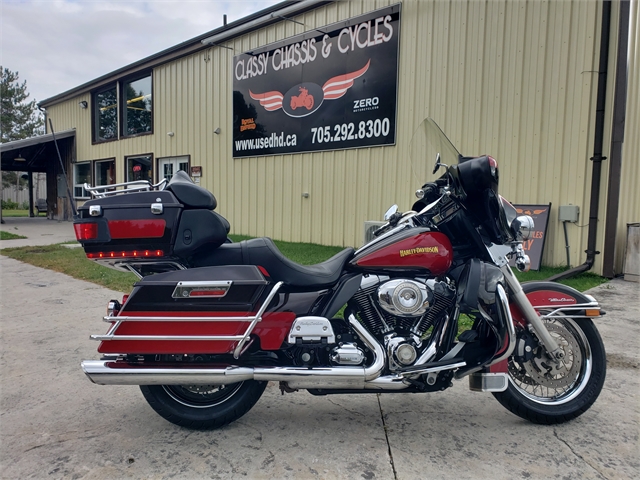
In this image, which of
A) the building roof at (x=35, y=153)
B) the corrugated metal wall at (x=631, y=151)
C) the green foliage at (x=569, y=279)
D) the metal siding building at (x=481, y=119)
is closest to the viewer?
the green foliage at (x=569, y=279)

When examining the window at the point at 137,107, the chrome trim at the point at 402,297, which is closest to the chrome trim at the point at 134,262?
the chrome trim at the point at 402,297

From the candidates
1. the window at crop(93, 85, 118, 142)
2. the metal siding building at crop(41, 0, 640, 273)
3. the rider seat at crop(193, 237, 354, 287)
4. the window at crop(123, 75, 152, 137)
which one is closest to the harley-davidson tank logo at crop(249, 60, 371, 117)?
the metal siding building at crop(41, 0, 640, 273)

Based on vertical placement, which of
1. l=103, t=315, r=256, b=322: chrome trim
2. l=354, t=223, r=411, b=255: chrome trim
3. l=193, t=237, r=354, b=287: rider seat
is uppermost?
l=354, t=223, r=411, b=255: chrome trim

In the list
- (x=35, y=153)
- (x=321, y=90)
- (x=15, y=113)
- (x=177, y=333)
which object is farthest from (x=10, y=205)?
(x=177, y=333)

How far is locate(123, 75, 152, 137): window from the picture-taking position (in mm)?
14568

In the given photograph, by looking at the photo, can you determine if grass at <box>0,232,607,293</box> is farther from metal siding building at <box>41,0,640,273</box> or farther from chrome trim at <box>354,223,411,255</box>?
chrome trim at <box>354,223,411,255</box>

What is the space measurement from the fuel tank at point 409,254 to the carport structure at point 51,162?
18728 millimetres

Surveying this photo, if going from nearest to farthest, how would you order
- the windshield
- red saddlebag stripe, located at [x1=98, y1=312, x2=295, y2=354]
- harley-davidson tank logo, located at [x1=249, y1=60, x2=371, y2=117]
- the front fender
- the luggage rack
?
red saddlebag stripe, located at [x1=98, y1=312, x2=295, y2=354] < the luggage rack < the front fender < the windshield < harley-davidson tank logo, located at [x1=249, y1=60, x2=371, y2=117]

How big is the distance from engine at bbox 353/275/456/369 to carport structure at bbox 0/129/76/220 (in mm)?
18757

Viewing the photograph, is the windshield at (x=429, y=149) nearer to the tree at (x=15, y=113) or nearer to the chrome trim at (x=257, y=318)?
the chrome trim at (x=257, y=318)

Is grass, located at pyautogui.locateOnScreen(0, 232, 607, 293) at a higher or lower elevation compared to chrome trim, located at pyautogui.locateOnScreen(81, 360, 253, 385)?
lower

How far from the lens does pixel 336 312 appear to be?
2.35m

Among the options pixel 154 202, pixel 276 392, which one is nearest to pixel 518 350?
pixel 276 392

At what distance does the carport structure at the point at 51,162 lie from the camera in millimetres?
18031
